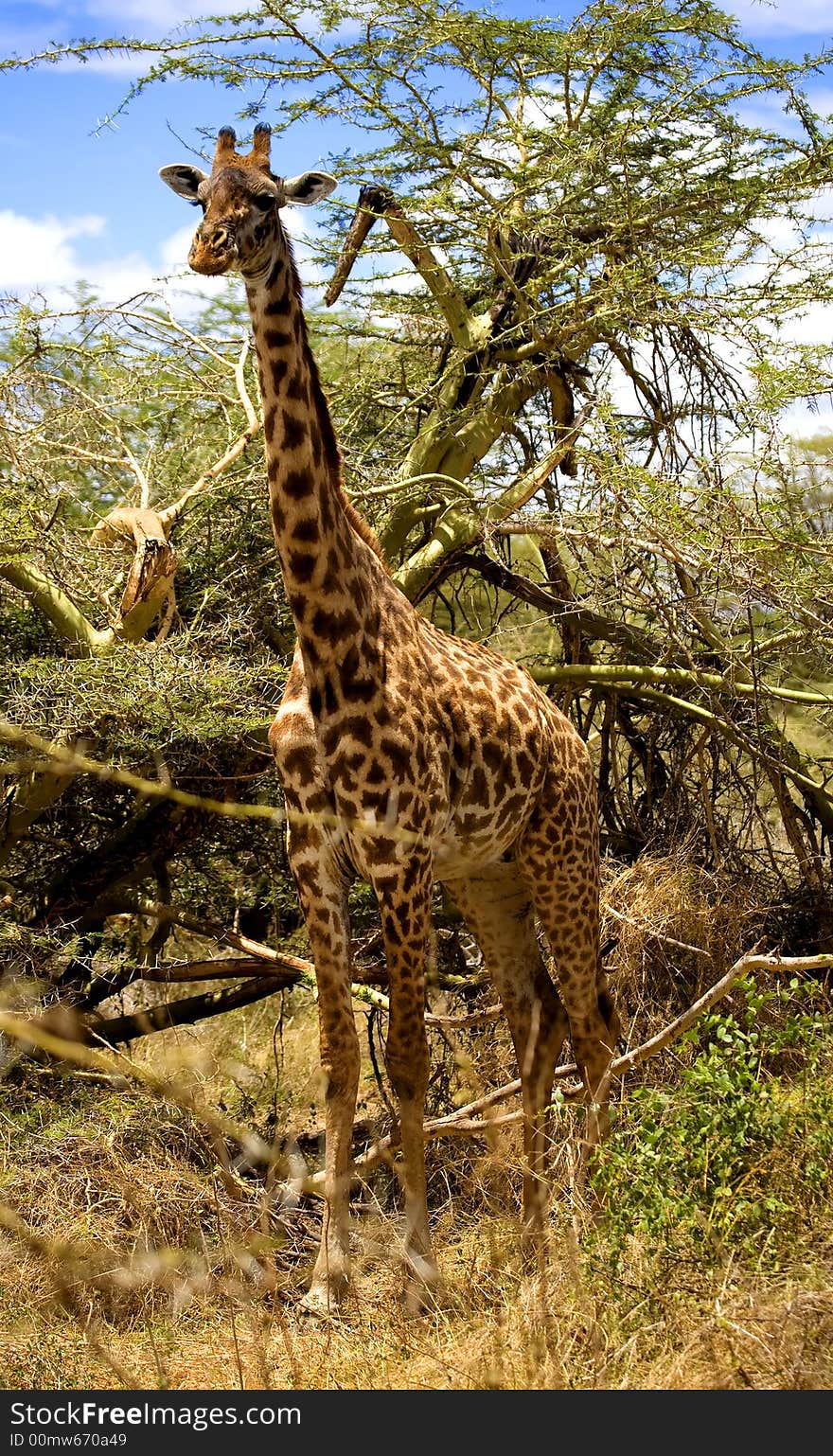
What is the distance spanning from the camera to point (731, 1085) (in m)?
4.48

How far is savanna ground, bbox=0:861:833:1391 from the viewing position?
376 cm

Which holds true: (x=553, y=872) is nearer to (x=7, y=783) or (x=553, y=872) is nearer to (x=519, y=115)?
(x=7, y=783)

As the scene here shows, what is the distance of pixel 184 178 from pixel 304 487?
113 centimetres

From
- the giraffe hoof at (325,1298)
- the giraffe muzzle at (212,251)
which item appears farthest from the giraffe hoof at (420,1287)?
the giraffe muzzle at (212,251)

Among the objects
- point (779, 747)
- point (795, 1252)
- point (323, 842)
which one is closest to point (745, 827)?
point (779, 747)

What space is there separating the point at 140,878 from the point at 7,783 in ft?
3.83

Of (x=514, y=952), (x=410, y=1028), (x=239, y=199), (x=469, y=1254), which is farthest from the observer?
(x=514, y=952)

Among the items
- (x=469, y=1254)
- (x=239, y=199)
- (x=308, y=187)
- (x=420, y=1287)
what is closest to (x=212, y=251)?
(x=239, y=199)

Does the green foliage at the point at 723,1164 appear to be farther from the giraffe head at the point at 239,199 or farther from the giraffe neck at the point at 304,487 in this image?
the giraffe head at the point at 239,199

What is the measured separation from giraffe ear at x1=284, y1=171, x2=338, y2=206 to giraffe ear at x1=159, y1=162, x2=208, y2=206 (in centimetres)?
28

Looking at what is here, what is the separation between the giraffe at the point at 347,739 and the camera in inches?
189

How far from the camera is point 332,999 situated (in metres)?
5.20

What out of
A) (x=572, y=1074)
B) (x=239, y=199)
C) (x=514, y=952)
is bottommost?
(x=572, y=1074)

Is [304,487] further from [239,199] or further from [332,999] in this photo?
[332,999]
